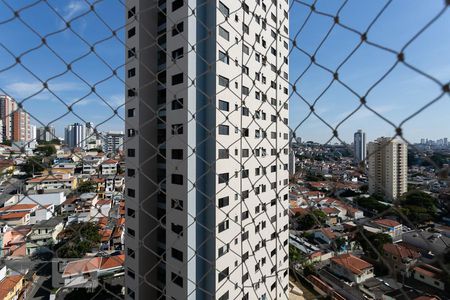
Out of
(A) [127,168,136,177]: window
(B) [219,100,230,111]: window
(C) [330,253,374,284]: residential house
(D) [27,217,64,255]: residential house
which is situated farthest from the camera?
(A) [127,168,136,177]: window

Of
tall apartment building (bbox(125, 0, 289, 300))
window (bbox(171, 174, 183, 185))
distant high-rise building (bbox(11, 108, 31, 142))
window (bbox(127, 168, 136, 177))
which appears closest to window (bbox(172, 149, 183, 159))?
tall apartment building (bbox(125, 0, 289, 300))

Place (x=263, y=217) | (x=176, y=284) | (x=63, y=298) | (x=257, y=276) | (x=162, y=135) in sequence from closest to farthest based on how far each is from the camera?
(x=176, y=284) → (x=162, y=135) → (x=257, y=276) → (x=263, y=217) → (x=63, y=298)

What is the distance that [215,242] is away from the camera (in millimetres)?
2896

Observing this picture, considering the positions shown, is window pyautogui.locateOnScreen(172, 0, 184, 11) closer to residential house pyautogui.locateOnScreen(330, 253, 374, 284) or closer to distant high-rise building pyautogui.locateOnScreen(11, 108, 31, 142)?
distant high-rise building pyautogui.locateOnScreen(11, 108, 31, 142)

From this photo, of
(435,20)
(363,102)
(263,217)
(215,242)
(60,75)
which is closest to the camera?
(435,20)

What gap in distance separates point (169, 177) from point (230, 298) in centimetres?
188

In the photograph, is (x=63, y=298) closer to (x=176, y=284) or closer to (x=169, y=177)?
(x=176, y=284)

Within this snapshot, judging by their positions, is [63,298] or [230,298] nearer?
[230,298]

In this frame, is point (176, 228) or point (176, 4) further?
point (176, 228)

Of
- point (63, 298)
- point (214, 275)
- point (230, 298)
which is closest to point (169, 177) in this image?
point (214, 275)

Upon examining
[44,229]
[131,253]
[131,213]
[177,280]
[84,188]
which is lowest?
[177,280]

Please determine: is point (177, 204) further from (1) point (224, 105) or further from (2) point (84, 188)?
(2) point (84, 188)

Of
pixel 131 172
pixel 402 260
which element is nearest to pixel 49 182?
pixel 131 172

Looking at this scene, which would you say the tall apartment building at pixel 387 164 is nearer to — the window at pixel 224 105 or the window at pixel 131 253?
the window at pixel 224 105
